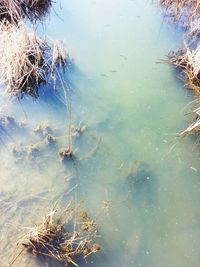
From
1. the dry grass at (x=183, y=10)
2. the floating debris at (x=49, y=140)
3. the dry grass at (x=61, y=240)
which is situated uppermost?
the dry grass at (x=183, y=10)

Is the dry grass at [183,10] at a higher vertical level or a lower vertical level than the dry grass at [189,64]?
higher

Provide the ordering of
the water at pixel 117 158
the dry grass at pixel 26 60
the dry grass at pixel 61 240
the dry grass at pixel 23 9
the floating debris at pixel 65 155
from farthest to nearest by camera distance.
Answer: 1. the dry grass at pixel 23 9
2. the dry grass at pixel 26 60
3. the floating debris at pixel 65 155
4. the water at pixel 117 158
5. the dry grass at pixel 61 240

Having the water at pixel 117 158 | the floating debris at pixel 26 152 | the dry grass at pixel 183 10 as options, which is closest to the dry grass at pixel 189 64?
the water at pixel 117 158

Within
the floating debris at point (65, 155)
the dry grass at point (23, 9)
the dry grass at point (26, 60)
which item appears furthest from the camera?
the dry grass at point (23, 9)

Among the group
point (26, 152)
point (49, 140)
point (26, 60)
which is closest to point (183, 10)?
point (26, 60)

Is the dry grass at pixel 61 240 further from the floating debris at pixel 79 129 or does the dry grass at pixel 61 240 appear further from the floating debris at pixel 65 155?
the floating debris at pixel 79 129

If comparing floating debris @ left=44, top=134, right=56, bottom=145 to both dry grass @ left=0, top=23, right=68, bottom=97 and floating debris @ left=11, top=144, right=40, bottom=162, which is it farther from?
dry grass @ left=0, top=23, right=68, bottom=97

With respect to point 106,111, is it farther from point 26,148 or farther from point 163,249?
point 163,249
